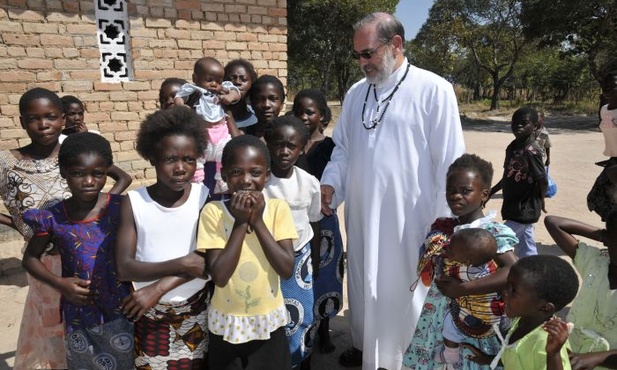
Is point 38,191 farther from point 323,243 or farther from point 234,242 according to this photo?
point 323,243

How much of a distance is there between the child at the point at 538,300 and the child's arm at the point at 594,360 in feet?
0.30

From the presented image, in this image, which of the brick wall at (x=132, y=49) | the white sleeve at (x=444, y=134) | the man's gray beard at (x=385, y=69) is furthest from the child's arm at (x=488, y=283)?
the brick wall at (x=132, y=49)

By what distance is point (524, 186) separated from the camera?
13.3ft

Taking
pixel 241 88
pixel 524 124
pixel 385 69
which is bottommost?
pixel 524 124

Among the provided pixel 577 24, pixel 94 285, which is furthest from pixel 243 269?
pixel 577 24

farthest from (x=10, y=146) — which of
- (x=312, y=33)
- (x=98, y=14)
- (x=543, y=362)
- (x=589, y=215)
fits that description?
(x=312, y=33)

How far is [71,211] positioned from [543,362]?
6.64 feet

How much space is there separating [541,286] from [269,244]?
1.05m

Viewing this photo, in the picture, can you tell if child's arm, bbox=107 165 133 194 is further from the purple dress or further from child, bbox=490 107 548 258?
child, bbox=490 107 548 258

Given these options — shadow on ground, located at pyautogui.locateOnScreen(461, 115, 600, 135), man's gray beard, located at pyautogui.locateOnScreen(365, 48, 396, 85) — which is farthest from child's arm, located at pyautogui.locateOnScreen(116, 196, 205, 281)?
shadow on ground, located at pyautogui.locateOnScreen(461, 115, 600, 135)

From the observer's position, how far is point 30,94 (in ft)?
8.11

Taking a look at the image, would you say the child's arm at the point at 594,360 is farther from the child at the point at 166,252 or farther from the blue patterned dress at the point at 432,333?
the child at the point at 166,252

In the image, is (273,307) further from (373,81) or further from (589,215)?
(589,215)

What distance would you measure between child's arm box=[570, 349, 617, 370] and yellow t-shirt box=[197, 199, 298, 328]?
1226mm
